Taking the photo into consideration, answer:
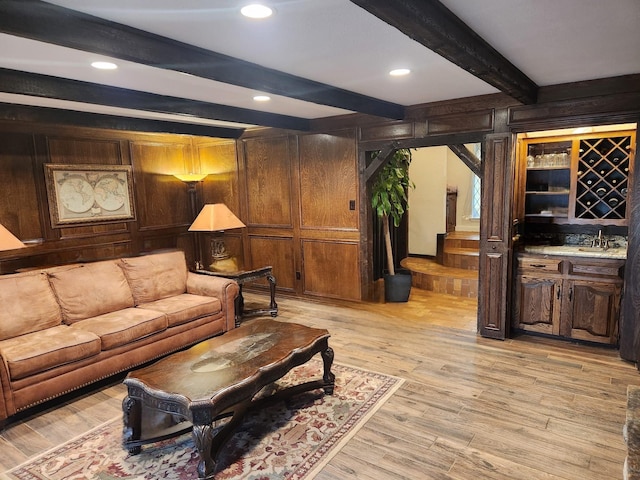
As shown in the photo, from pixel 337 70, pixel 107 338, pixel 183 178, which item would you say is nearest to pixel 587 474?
pixel 337 70

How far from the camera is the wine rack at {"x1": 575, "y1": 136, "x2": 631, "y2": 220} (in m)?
3.85

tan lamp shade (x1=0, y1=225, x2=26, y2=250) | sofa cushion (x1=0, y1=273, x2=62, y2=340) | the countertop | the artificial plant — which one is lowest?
sofa cushion (x1=0, y1=273, x2=62, y2=340)

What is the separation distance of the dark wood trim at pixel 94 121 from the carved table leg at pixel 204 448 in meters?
3.41

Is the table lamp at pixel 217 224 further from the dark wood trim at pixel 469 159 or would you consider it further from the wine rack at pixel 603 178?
the wine rack at pixel 603 178

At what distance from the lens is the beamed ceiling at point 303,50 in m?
1.77

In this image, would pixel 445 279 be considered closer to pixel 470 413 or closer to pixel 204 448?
pixel 470 413

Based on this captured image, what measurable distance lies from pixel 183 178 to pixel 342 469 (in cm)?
471

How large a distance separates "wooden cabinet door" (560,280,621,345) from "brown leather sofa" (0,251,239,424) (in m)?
3.17

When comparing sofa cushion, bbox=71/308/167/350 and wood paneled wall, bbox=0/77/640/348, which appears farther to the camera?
wood paneled wall, bbox=0/77/640/348

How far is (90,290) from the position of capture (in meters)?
3.61

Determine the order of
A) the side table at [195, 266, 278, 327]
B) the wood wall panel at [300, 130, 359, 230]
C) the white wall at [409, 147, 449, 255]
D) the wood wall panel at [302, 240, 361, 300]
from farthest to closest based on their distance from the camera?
the white wall at [409, 147, 449, 255] → the wood wall panel at [302, 240, 361, 300] → the wood wall panel at [300, 130, 359, 230] → the side table at [195, 266, 278, 327]

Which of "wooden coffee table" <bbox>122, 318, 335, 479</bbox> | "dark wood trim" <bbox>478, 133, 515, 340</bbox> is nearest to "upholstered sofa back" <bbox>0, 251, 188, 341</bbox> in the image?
"wooden coffee table" <bbox>122, 318, 335, 479</bbox>

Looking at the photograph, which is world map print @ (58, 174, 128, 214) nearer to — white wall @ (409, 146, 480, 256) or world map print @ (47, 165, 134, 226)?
world map print @ (47, 165, 134, 226)

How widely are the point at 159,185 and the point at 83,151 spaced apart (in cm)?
107
